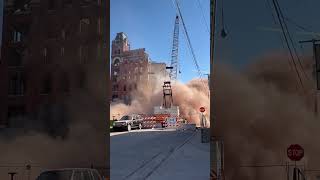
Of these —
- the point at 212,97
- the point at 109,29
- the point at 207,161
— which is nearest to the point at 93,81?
the point at 109,29

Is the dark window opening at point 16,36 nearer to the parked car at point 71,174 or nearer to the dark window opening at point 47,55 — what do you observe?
the dark window opening at point 47,55

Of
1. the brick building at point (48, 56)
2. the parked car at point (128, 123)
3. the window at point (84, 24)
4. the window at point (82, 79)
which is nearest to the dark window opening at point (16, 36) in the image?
the brick building at point (48, 56)

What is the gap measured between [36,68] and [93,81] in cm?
149

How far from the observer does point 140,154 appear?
19578 millimetres

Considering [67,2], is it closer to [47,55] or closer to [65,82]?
[47,55]

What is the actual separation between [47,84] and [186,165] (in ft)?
23.2

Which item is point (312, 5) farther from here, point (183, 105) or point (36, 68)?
point (183, 105)

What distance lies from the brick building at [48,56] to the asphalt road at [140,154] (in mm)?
4114

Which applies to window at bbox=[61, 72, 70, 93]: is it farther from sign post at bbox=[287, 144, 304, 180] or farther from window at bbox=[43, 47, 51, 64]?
sign post at bbox=[287, 144, 304, 180]

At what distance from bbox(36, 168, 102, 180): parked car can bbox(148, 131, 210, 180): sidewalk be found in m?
4.28

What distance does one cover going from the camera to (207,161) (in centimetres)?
1748

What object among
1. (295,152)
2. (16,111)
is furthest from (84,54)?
(295,152)

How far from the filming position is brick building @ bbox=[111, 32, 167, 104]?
4663cm

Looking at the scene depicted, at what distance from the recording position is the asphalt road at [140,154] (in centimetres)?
1561
